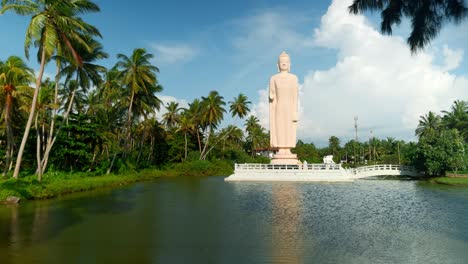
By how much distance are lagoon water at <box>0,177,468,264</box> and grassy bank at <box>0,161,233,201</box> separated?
47.2 inches

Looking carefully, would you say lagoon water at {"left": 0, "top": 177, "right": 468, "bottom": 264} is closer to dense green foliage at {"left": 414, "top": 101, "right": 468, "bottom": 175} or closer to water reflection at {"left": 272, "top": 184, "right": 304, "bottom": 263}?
water reflection at {"left": 272, "top": 184, "right": 304, "bottom": 263}

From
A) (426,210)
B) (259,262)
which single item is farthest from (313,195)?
(259,262)

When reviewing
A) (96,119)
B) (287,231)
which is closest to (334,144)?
(96,119)

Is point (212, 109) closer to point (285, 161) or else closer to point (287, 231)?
point (285, 161)

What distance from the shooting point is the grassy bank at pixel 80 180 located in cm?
1984

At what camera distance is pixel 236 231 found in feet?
40.4

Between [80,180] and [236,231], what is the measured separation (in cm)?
1804

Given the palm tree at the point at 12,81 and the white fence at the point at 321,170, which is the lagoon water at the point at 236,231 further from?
the white fence at the point at 321,170

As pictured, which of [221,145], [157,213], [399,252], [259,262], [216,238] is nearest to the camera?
[259,262]

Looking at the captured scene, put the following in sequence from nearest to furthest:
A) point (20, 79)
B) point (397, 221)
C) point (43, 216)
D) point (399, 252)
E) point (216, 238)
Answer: point (399, 252)
point (216, 238)
point (397, 221)
point (43, 216)
point (20, 79)

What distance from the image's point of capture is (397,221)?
1433 cm

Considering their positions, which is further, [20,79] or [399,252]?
[20,79]

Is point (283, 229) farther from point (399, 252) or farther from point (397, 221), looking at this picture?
point (397, 221)

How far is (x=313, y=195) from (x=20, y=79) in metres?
21.4
